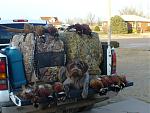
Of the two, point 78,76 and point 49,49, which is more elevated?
point 49,49

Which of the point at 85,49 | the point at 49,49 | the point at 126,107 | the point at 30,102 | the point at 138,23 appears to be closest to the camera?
the point at 30,102

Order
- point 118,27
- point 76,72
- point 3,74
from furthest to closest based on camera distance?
point 118,27
point 76,72
point 3,74

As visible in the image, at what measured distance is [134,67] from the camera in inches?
548

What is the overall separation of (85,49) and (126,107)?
6.97 feet

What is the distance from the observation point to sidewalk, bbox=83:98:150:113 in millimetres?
7516

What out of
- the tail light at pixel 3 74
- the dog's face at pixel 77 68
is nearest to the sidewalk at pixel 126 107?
the dog's face at pixel 77 68

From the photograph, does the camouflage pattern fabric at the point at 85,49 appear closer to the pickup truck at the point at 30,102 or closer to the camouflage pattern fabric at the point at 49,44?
the camouflage pattern fabric at the point at 49,44

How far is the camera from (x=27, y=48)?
587cm

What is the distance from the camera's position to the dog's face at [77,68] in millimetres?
5668

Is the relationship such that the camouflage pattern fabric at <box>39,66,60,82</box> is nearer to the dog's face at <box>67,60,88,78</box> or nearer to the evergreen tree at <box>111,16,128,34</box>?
the dog's face at <box>67,60,88,78</box>

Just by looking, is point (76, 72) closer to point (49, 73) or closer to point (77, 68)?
point (77, 68)

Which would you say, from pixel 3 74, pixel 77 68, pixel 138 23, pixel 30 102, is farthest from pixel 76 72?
pixel 138 23

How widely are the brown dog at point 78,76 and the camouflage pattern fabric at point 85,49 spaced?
414 millimetres

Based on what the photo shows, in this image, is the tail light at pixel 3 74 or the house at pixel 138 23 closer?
the tail light at pixel 3 74
